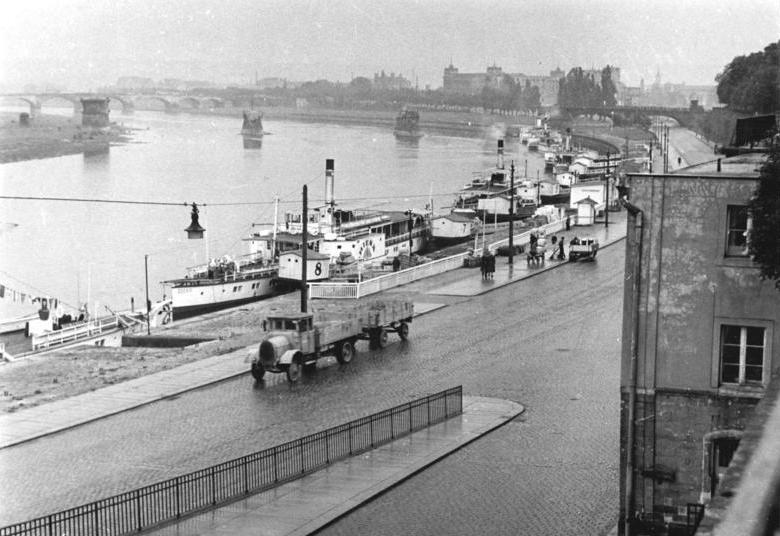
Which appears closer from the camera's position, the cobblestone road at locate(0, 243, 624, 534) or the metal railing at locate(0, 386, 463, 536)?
the metal railing at locate(0, 386, 463, 536)

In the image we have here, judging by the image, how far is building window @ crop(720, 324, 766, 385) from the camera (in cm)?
1759

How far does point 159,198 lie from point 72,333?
65318 millimetres

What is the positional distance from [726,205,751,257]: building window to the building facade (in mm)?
16

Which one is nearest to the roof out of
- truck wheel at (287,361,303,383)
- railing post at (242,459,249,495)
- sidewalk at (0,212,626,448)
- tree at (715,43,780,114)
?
sidewalk at (0,212,626,448)

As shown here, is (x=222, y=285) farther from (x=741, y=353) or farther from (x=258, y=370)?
(x=741, y=353)

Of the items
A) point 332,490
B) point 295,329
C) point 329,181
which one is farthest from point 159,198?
point 332,490

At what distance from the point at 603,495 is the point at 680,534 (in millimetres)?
2995

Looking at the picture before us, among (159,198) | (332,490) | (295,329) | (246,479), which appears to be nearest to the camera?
(246,479)

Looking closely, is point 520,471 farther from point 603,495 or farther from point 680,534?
point 680,534

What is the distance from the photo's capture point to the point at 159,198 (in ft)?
363

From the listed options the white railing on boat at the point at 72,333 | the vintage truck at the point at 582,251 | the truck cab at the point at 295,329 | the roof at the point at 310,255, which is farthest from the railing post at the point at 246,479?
the vintage truck at the point at 582,251

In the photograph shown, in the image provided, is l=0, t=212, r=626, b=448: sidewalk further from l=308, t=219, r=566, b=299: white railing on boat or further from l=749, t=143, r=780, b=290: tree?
l=749, t=143, r=780, b=290: tree

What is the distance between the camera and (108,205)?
106 metres

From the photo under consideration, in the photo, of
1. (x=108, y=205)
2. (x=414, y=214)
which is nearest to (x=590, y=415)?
(x=414, y=214)
